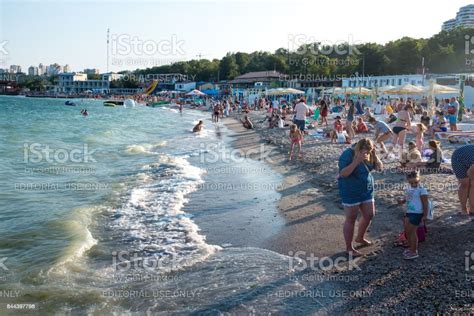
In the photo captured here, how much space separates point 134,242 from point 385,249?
12.6 ft

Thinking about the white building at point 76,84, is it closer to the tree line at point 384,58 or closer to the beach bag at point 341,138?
the tree line at point 384,58

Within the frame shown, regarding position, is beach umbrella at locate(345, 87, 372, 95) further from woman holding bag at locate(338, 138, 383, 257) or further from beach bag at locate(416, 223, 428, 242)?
woman holding bag at locate(338, 138, 383, 257)

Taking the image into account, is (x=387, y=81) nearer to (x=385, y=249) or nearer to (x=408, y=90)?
(x=408, y=90)

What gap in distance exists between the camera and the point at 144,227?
7.63m

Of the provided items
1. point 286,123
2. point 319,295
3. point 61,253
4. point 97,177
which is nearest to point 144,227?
point 61,253

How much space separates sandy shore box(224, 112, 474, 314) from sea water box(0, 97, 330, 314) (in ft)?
1.30

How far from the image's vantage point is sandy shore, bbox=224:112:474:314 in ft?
14.5

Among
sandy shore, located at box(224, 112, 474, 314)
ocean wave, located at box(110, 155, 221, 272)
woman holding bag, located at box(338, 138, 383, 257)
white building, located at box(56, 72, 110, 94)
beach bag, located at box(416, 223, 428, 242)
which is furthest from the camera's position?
white building, located at box(56, 72, 110, 94)

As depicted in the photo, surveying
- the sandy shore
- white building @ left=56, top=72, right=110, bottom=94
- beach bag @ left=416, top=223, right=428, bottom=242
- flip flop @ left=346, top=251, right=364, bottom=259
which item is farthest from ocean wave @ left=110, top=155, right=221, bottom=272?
white building @ left=56, top=72, right=110, bottom=94

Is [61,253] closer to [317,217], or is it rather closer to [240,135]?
[317,217]

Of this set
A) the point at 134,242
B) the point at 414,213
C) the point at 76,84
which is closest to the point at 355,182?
the point at 414,213

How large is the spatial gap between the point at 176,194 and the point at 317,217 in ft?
12.2

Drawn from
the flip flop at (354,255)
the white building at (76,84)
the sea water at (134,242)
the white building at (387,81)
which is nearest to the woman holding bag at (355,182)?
the flip flop at (354,255)

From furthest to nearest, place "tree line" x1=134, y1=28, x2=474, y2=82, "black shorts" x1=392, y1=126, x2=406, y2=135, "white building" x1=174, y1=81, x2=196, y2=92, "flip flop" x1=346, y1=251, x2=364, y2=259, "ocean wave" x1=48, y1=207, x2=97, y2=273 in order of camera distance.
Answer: "white building" x1=174, y1=81, x2=196, y2=92 → "tree line" x1=134, y1=28, x2=474, y2=82 → "black shorts" x1=392, y1=126, x2=406, y2=135 → "ocean wave" x1=48, y1=207, x2=97, y2=273 → "flip flop" x1=346, y1=251, x2=364, y2=259
